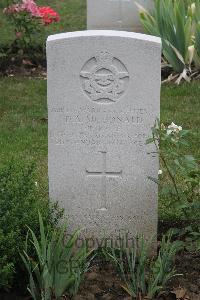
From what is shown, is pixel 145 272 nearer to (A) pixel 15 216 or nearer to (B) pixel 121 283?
(B) pixel 121 283

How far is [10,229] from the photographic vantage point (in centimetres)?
406

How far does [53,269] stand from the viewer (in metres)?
3.92

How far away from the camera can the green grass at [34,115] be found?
640cm

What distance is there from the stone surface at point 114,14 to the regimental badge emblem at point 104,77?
6.05m

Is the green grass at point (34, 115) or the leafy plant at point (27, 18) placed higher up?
the leafy plant at point (27, 18)

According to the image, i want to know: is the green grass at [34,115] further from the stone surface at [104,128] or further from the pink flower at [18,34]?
the pink flower at [18,34]

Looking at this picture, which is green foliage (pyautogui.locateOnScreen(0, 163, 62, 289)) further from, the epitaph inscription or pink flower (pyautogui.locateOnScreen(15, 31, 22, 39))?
pink flower (pyautogui.locateOnScreen(15, 31, 22, 39))

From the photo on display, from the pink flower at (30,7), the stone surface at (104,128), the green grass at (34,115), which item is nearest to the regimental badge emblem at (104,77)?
the stone surface at (104,128)

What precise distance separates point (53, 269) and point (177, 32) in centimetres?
513

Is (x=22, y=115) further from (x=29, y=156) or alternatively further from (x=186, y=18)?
(x=186, y=18)

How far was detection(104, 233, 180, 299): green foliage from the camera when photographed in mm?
4012

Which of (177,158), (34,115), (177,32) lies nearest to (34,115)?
(34,115)

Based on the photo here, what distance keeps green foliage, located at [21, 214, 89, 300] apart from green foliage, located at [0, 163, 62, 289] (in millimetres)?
84

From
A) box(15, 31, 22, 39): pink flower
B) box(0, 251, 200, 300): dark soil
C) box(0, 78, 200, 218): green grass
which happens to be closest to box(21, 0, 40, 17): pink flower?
box(15, 31, 22, 39): pink flower
